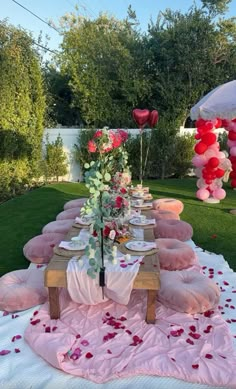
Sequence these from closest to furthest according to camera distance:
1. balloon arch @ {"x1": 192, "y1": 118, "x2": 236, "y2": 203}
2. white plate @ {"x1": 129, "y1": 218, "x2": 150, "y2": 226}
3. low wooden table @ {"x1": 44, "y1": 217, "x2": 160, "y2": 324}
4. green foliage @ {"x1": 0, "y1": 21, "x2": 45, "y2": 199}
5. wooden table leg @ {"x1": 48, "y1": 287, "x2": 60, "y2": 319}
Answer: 1. low wooden table @ {"x1": 44, "y1": 217, "x2": 160, "y2": 324}
2. wooden table leg @ {"x1": 48, "y1": 287, "x2": 60, "y2": 319}
3. white plate @ {"x1": 129, "y1": 218, "x2": 150, "y2": 226}
4. balloon arch @ {"x1": 192, "y1": 118, "x2": 236, "y2": 203}
5. green foliage @ {"x1": 0, "y1": 21, "x2": 45, "y2": 199}

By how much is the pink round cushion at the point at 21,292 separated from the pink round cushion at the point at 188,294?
1141 millimetres

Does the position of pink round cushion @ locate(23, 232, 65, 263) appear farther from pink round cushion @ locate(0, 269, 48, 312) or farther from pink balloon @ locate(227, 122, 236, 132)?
pink balloon @ locate(227, 122, 236, 132)

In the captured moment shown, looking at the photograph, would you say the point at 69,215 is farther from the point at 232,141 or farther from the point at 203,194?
the point at 232,141

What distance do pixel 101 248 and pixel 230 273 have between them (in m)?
2.00

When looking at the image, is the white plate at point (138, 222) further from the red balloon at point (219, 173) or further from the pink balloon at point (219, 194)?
the pink balloon at point (219, 194)

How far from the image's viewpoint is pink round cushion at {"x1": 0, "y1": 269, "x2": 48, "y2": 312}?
3.18 meters

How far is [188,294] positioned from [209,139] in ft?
15.1

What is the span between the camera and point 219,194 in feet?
24.6

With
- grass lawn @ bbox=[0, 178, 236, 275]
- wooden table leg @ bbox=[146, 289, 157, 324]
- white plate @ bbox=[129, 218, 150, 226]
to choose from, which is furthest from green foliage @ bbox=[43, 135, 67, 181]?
wooden table leg @ bbox=[146, 289, 157, 324]

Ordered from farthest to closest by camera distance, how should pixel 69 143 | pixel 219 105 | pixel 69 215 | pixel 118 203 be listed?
1. pixel 69 143
2. pixel 219 105
3. pixel 69 215
4. pixel 118 203

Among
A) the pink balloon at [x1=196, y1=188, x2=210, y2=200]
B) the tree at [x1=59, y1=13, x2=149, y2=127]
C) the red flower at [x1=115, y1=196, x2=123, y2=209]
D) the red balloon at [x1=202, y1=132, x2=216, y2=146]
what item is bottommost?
the pink balloon at [x1=196, y1=188, x2=210, y2=200]

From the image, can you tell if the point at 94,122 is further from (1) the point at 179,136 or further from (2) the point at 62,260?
(2) the point at 62,260

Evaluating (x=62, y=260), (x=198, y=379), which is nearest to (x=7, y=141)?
(x=62, y=260)


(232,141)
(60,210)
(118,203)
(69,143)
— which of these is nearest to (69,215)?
(60,210)
